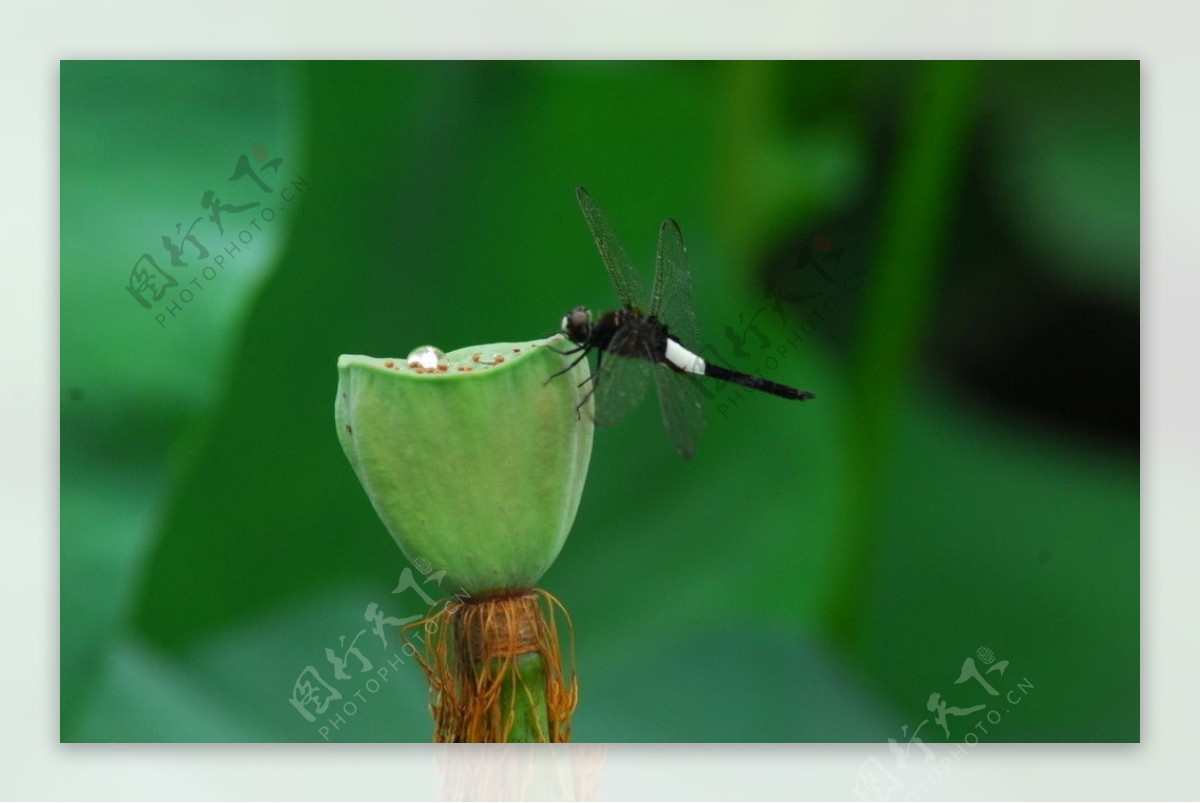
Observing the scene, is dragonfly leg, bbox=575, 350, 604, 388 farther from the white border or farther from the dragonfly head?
the white border

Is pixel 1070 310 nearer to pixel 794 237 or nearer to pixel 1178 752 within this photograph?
pixel 794 237

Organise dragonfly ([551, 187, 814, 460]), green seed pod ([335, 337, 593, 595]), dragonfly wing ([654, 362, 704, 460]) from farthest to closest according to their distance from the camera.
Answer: dragonfly wing ([654, 362, 704, 460]) < dragonfly ([551, 187, 814, 460]) < green seed pod ([335, 337, 593, 595])

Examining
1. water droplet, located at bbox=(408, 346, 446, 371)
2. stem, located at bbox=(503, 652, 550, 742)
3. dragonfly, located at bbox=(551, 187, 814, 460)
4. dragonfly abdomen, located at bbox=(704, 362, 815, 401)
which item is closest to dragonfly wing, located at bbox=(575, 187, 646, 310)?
dragonfly, located at bbox=(551, 187, 814, 460)

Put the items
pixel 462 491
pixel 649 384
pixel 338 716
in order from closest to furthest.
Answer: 1. pixel 462 491
2. pixel 649 384
3. pixel 338 716

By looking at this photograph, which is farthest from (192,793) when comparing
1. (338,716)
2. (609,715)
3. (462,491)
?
(462,491)

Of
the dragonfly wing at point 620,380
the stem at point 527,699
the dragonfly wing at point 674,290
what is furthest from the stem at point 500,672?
the dragonfly wing at point 674,290

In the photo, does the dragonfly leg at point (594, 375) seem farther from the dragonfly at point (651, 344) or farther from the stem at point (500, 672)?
the stem at point (500, 672)

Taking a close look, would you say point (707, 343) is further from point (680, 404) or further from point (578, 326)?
point (578, 326)
